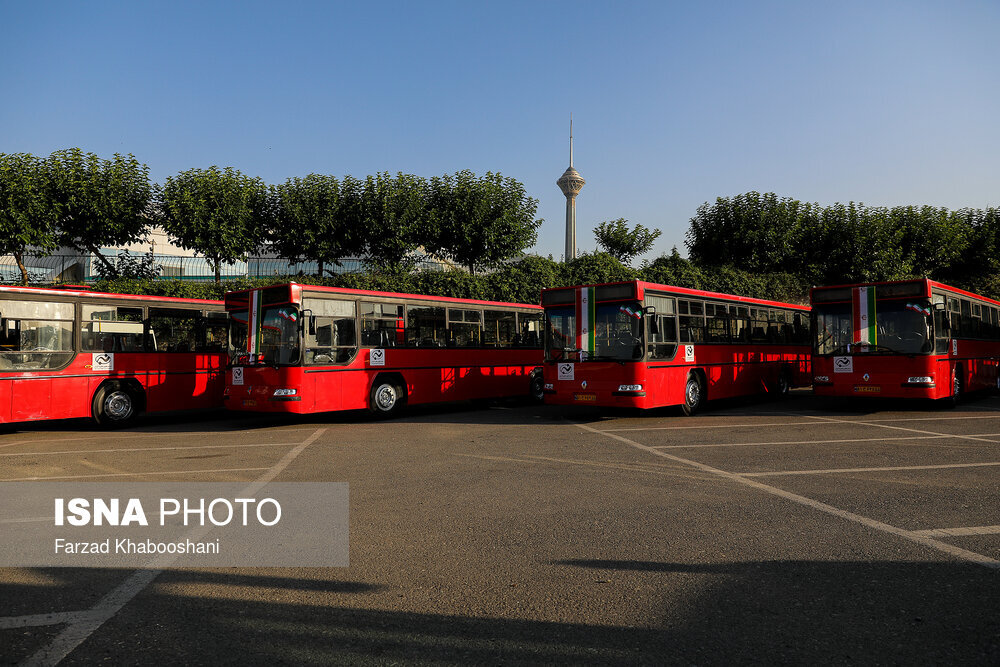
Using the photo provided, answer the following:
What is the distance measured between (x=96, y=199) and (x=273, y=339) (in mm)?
17532

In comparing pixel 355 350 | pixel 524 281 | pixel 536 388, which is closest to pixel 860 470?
pixel 355 350

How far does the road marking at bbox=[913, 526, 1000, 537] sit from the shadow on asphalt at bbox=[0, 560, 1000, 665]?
36.3 inches

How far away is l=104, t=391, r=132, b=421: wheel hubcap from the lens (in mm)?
14314

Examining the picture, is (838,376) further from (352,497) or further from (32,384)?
(32,384)

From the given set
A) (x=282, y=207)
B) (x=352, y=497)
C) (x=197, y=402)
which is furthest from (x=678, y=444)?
(x=282, y=207)

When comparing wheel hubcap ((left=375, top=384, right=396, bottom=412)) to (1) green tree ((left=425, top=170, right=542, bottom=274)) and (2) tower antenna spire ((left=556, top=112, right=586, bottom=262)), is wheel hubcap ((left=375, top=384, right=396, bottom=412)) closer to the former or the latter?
(1) green tree ((left=425, top=170, right=542, bottom=274))

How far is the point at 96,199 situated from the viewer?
26.9 m

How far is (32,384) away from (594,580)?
492 inches

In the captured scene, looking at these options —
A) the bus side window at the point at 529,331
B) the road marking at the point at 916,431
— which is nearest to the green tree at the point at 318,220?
the bus side window at the point at 529,331

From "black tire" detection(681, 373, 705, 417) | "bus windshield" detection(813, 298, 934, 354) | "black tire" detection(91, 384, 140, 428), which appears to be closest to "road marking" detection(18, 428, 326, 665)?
"black tire" detection(91, 384, 140, 428)

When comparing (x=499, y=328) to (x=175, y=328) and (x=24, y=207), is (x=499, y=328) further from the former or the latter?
(x=24, y=207)

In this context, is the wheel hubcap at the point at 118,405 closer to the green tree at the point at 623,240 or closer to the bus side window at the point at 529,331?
the bus side window at the point at 529,331

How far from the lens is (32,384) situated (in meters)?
13.1

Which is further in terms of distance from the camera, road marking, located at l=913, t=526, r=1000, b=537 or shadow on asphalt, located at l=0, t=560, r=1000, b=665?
road marking, located at l=913, t=526, r=1000, b=537
